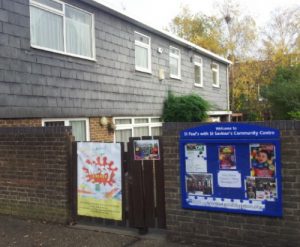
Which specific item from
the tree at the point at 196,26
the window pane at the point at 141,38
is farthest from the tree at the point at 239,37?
the window pane at the point at 141,38

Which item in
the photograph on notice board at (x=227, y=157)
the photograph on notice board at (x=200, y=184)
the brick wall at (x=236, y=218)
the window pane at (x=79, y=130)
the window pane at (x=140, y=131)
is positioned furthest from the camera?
the window pane at (x=140, y=131)

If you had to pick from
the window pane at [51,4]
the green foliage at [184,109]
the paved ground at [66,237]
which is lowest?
the paved ground at [66,237]

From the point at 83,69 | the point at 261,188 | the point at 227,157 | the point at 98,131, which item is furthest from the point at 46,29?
the point at 261,188

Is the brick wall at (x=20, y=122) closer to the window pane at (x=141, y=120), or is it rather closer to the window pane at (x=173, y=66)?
the window pane at (x=141, y=120)

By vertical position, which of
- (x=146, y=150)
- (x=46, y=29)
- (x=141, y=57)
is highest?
(x=141, y=57)

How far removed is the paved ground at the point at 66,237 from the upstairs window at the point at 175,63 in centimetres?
1073

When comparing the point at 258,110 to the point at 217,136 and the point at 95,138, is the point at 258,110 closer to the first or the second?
the point at 95,138

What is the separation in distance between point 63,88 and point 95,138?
6.34 ft

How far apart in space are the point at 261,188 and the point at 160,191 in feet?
4.75

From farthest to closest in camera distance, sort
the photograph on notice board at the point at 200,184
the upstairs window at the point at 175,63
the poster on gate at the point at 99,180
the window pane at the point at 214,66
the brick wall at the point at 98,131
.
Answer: the window pane at the point at 214,66 → the upstairs window at the point at 175,63 → the brick wall at the point at 98,131 → the poster on gate at the point at 99,180 → the photograph on notice board at the point at 200,184

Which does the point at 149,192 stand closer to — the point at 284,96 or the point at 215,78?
the point at 215,78

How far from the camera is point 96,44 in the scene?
1145cm

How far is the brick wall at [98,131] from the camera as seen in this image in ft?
37.3

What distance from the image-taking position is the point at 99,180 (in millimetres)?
6293
